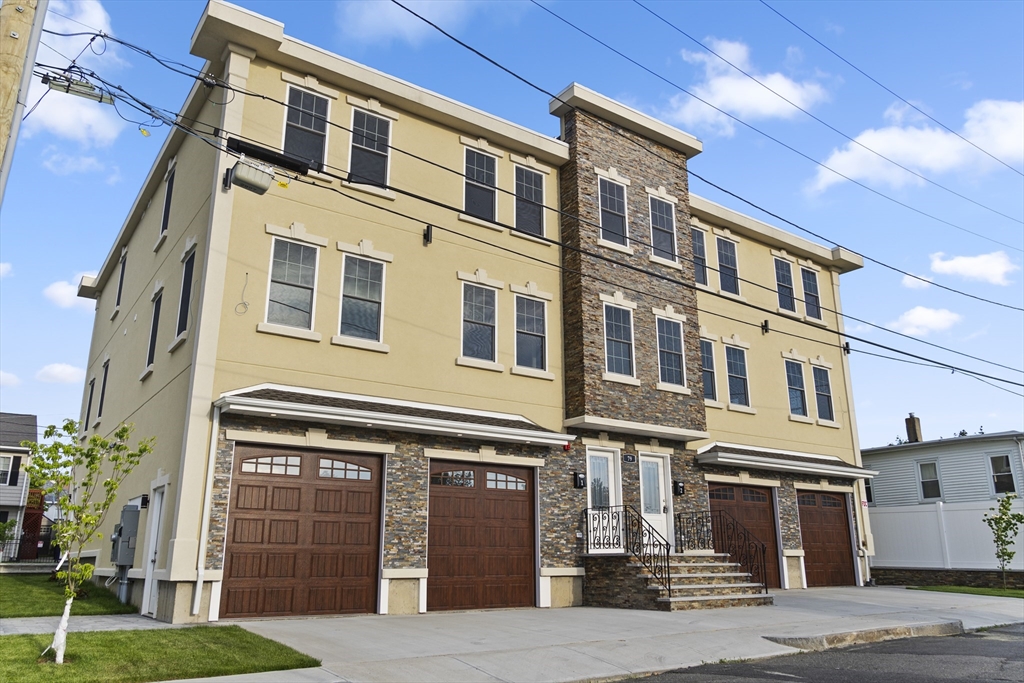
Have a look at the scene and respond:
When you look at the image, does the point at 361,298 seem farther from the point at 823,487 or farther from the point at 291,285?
the point at 823,487

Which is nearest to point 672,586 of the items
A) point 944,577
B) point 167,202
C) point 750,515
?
point 750,515

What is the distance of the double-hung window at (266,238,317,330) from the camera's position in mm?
14422

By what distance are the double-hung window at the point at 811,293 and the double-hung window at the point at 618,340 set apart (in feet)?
29.3

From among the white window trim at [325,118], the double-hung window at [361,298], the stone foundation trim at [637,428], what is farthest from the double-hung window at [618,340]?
the white window trim at [325,118]

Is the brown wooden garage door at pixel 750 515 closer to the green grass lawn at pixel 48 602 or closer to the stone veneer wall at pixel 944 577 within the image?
the stone veneer wall at pixel 944 577

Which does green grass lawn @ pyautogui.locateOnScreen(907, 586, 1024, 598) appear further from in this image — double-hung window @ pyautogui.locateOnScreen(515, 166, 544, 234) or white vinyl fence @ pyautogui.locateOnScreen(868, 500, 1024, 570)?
double-hung window @ pyautogui.locateOnScreen(515, 166, 544, 234)

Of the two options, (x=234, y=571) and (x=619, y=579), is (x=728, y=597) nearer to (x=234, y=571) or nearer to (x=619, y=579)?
(x=619, y=579)

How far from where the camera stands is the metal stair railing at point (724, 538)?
61.8ft

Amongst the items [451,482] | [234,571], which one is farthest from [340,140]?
[234,571]

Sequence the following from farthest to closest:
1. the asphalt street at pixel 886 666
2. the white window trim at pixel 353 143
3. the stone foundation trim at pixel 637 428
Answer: the stone foundation trim at pixel 637 428, the white window trim at pixel 353 143, the asphalt street at pixel 886 666

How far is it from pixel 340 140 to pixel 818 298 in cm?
1649

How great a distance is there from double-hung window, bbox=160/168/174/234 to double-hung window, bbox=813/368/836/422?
1875 cm

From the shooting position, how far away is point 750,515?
21078 mm

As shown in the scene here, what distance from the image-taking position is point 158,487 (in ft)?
46.5
